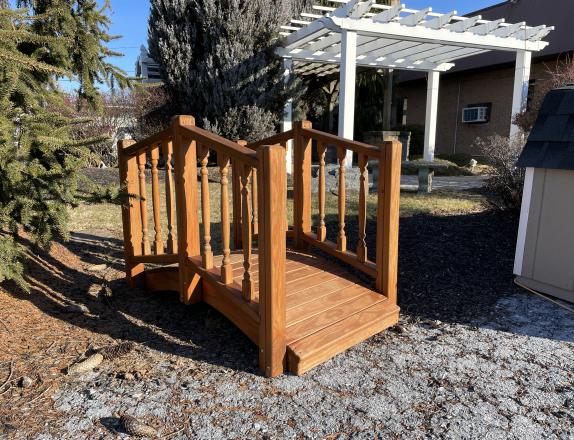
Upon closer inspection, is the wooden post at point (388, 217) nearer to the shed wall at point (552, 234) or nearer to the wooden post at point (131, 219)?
the shed wall at point (552, 234)

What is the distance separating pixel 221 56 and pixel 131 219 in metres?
6.37

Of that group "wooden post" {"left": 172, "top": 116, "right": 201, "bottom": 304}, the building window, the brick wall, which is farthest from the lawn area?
the building window

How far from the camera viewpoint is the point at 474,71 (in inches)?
587

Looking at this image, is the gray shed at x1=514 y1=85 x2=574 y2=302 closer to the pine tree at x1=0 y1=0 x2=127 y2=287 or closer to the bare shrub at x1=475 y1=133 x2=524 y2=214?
the bare shrub at x1=475 y1=133 x2=524 y2=214

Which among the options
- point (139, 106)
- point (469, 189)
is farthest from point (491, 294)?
point (139, 106)

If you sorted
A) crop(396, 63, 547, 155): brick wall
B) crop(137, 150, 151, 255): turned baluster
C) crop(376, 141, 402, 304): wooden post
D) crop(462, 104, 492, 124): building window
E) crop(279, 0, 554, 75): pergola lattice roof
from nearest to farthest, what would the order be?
crop(376, 141, 402, 304): wooden post < crop(137, 150, 151, 255): turned baluster < crop(279, 0, 554, 75): pergola lattice roof < crop(396, 63, 547, 155): brick wall < crop(462, 104, 492, 124): building window

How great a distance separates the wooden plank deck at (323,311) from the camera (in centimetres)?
240

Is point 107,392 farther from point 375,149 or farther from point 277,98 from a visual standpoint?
point 277,98

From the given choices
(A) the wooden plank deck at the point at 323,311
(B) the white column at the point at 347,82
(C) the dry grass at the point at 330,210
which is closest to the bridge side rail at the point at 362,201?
(A) the wooden plank deck at the point at 323,311

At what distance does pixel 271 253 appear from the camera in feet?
7.18

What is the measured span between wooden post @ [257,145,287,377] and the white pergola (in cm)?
605

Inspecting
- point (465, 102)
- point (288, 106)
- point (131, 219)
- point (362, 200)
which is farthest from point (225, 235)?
point (465, 102)

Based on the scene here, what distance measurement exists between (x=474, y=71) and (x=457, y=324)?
46.4 ft

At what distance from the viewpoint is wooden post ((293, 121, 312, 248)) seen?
3.54 meters
